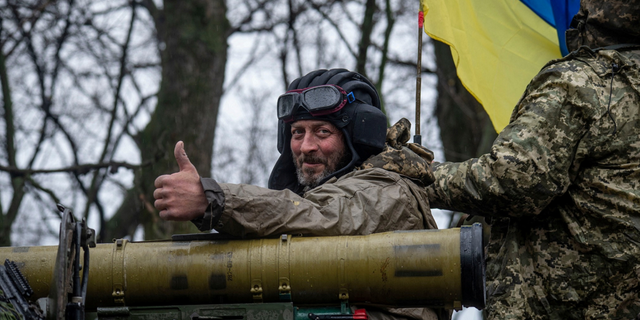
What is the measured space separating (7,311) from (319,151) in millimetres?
2207

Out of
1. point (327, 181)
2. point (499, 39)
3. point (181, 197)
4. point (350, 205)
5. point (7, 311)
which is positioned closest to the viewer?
point (7, 311)

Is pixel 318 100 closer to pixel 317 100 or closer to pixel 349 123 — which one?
pixel 317 100

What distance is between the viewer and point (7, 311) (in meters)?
3.41

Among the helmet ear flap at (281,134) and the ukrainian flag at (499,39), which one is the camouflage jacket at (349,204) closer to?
the helmet ear flap at (281,134)

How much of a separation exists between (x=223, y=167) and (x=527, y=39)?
13.3m

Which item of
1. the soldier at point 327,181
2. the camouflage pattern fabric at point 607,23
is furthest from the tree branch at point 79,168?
the camouflage pattern fabric at point 607,23

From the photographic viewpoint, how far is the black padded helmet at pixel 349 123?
16.4 feet

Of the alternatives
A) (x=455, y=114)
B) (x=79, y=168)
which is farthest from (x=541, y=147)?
(x=455, y=114)

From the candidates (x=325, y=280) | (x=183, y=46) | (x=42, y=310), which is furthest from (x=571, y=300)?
(x=183, y=46)

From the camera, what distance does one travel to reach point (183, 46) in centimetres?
982

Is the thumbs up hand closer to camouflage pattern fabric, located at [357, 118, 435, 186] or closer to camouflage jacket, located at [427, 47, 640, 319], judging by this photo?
camouflage pattern fabric, located at [357, 118, 435, 186]

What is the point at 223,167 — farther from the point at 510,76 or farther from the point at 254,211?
the point at 254,211

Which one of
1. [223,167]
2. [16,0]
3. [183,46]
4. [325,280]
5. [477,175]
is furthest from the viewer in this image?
[223,167]

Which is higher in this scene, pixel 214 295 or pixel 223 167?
pixel 223 167
